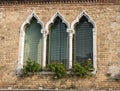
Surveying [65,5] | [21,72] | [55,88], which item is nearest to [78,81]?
[55,88]

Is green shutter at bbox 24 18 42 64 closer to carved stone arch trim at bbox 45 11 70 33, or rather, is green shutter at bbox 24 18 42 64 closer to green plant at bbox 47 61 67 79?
carved stone arch trim at bbox 45 11 70 33

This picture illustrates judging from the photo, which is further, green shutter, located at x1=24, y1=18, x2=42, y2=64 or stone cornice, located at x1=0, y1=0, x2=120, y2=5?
green shutter, located at x1=24, y1=18, x2=42, y2=64

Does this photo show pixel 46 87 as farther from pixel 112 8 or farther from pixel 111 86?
pixel 112 8

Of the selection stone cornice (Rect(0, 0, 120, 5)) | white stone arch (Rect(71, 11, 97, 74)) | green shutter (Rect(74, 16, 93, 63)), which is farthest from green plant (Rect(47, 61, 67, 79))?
stone cornice (Rect(0, 0, 120, 5))

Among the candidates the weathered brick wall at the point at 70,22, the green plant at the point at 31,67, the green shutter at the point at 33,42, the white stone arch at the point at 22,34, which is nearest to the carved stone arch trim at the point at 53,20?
the weathered brick wall at the point at 70,22

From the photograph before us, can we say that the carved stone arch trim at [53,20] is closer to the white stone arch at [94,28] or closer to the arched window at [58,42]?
the arched window at [58,42]

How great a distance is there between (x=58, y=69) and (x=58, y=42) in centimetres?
123

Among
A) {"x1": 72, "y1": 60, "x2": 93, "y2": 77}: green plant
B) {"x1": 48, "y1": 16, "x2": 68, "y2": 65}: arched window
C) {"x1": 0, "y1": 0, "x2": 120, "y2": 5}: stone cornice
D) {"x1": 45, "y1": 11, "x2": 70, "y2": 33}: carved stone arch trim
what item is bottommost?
{"x1": 72, "y1": 60, "x2": 93, "y2": 77}: green plant

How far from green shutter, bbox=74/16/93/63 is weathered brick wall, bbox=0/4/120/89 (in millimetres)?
337

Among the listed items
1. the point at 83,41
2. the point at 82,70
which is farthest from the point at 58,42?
the point at 82,70

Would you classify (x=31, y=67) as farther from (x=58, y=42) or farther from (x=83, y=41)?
(x=83, y=41)

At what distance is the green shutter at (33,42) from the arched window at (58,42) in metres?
0.40

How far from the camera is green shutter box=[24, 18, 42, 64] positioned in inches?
526

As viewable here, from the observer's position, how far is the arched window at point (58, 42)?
13.2 meters
